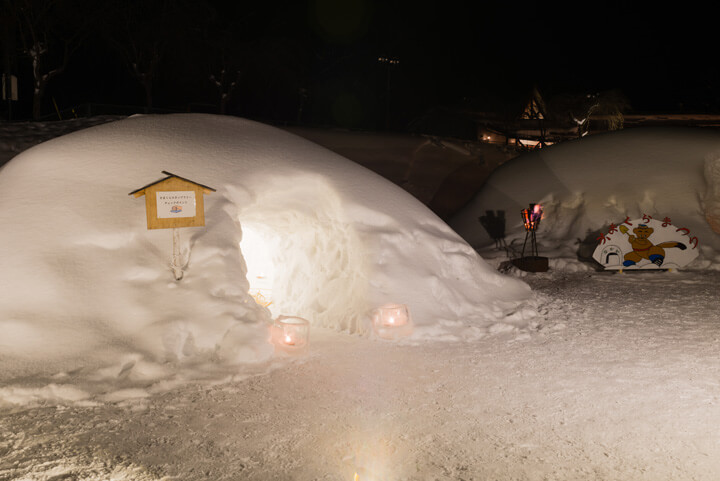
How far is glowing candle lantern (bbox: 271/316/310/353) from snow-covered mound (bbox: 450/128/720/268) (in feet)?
25.8

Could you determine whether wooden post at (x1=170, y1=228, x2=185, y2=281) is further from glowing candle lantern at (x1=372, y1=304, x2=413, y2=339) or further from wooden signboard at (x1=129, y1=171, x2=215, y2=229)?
glowing candle lantern at (x1=372, y1=304, x2=413, y2=339)

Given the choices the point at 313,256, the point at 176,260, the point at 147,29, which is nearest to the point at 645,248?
the point at 313,256

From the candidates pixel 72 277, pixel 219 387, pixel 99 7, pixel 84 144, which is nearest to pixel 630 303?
pixel 219 387

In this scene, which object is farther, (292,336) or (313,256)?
(313,256)

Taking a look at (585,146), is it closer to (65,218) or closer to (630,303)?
(630,303)

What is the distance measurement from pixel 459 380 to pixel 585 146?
38.0 feet

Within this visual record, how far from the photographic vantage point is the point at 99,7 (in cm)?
2641

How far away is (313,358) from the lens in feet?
18.5

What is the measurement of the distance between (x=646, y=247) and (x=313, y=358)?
25.8 ft

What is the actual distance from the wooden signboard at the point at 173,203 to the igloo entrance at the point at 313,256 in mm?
903

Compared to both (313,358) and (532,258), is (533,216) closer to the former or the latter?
(532,258)

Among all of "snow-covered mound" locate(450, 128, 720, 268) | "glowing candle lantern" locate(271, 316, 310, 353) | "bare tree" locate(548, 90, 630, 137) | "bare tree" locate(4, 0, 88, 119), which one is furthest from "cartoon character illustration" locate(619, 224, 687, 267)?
"bare tree" locate(548, 90, 630, 137)

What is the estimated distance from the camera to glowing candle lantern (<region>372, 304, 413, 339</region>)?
6.34 metres

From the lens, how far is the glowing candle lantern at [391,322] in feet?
20.8
